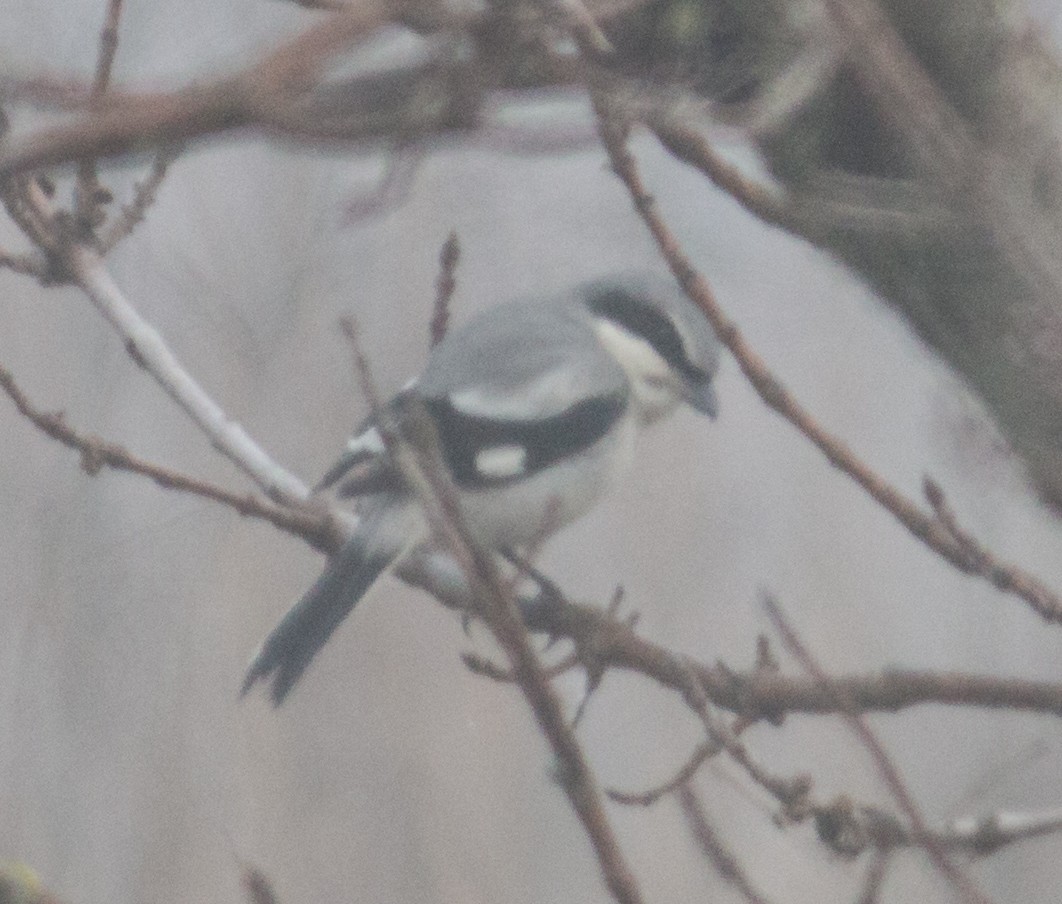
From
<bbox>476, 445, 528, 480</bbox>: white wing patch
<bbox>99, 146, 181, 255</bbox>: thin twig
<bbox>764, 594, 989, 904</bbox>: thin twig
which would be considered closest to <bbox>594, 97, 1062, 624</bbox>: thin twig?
<bbox>764, 594, 989, 904</bbox>: thin twig

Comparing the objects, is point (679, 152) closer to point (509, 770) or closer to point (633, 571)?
point (509, 770)

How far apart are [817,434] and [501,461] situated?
116cm

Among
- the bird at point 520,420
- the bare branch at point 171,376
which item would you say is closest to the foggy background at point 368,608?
the bird at point 520,420

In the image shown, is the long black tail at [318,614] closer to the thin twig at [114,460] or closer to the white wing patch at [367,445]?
the white wing patch at [367,445]

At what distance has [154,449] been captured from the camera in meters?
4.72

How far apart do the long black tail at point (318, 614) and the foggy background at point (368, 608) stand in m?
1.80

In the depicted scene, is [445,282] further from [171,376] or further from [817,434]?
[817,434]

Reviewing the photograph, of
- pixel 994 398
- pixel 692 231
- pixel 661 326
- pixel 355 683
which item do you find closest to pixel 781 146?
pixel 994 398

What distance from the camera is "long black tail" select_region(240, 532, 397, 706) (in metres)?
2.02

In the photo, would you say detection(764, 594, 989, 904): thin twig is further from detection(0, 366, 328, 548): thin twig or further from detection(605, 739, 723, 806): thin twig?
detection(0, 366, 328, 548): thin twig

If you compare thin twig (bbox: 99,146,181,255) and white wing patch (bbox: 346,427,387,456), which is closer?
thin twig (bbox: 99,146,181,255)

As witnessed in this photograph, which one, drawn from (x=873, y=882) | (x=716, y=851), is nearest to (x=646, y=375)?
(x=716, y=851)

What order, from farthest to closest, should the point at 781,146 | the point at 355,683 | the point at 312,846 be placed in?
the point at 355,683, the point at 312,846, the point at 781,146

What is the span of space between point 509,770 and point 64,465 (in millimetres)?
1586
